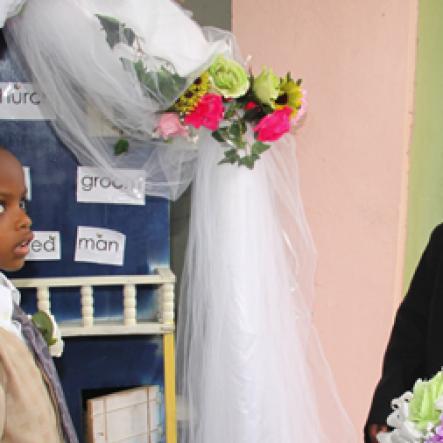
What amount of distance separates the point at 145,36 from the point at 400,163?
0.66 meters

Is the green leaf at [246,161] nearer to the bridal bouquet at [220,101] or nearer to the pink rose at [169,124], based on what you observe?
the bridal bouquet at [220,101]

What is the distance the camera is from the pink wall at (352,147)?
1.23m

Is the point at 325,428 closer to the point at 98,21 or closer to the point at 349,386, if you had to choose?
the point at 349,386

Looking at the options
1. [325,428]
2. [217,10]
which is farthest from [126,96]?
[325,428]

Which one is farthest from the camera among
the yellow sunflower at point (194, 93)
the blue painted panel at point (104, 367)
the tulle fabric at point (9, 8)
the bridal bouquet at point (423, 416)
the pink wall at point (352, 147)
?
the pink wall at point (352, 147)

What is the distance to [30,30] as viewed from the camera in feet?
3.14

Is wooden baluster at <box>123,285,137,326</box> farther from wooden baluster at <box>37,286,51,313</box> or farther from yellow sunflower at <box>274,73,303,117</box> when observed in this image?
yellow sunflower at <box>274,73,303,117</box>

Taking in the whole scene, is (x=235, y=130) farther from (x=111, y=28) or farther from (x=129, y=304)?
(x=129, y=304)

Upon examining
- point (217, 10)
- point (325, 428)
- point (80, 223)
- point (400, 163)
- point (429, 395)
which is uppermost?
point (217, 10)

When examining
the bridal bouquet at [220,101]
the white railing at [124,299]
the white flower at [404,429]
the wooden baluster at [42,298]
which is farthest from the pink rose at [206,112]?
the white flower at [404,429]

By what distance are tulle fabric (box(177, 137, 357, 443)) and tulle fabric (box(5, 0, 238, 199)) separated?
0.54 feet

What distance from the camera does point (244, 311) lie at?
1.09 m

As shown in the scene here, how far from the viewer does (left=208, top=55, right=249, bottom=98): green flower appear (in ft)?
3.33

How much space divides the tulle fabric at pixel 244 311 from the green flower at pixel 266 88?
13 centimetres
